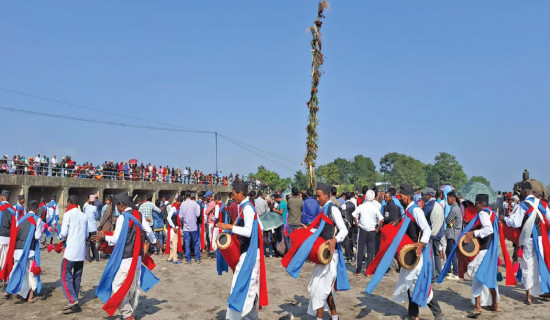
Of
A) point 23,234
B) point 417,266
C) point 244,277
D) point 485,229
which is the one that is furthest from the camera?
point 23,234

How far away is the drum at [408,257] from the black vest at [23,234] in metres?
6.32

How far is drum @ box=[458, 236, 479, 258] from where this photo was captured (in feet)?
22.1

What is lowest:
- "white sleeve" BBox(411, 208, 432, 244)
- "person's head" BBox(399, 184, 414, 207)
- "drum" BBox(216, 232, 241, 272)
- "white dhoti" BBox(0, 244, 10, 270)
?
"white dhoti" BBox(0, 244, 10, 270)

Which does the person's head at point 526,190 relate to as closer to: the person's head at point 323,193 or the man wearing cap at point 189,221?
the person's head at point 323,193

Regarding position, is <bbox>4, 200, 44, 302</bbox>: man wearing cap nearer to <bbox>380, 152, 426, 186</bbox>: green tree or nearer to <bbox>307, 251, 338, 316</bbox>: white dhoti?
<bbox>307, 251, 338, 316</bbox>: white dhoti

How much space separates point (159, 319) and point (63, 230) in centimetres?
218

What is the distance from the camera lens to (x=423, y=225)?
6.02 m

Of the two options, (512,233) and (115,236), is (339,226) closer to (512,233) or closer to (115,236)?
(115,236)

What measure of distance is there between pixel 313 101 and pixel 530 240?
932 centimetres

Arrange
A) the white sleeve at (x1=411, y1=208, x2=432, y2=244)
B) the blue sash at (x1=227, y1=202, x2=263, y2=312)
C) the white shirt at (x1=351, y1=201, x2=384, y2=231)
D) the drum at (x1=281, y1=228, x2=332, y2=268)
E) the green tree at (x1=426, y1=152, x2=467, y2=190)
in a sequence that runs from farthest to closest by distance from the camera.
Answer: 1. the green tree at (x1=426, y1=152, x2=467, y2=190)
2. the white shirt at (x1=351, y1=201, x2=384, y2=231)
3. the white sleeve at (x1=411, y1=208, x2=432, y2=244)
4. the drum at (x1=281, y1=228, x2=332, y2=268)
5. the blue sash at (x1=227, y1=202, x2=263, y2=312)

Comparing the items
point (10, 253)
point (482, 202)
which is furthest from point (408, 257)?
point (10, 253)

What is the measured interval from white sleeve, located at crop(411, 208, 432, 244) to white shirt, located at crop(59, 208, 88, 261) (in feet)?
17.3

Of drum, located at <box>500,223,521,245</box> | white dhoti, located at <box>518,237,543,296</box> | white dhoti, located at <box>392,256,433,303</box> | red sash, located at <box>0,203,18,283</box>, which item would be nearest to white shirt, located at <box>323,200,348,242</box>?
white dhoti, located at <box>392,256,433,303</box>

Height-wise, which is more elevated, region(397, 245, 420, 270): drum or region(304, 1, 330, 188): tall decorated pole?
region(304, 1, 330, 188): tall decorated pole
